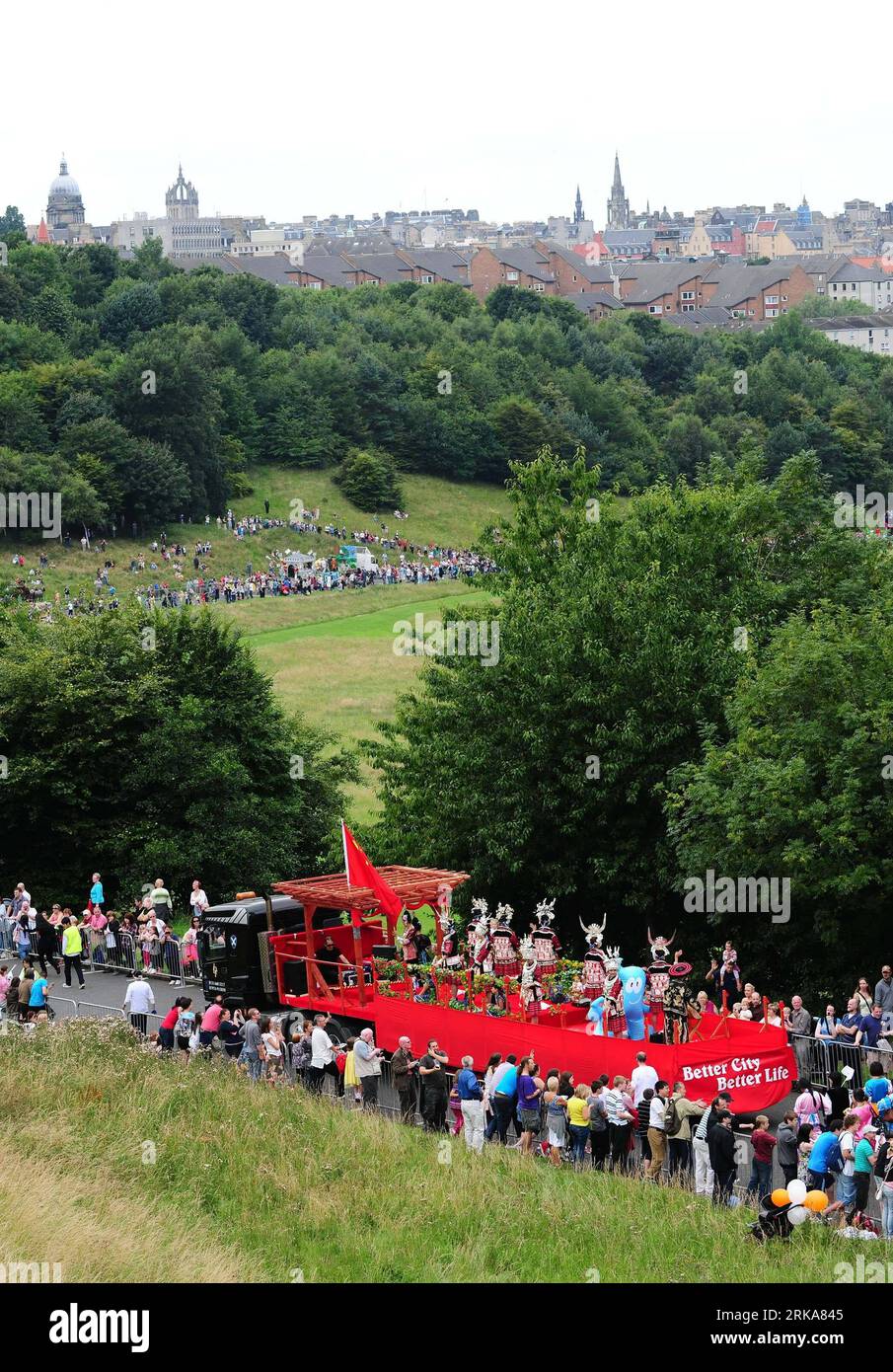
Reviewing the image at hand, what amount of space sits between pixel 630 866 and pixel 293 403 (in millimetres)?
108471

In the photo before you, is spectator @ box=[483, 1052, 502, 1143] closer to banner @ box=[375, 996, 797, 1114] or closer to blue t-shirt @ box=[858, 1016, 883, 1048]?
banner @ box=[375, 996, 797, 1114]

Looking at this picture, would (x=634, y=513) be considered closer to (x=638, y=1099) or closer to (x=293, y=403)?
(x=638, y=1099)

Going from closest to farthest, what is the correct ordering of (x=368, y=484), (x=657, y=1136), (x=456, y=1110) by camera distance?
1. (x=657, y=1136)
2. (x=456, y=1110)
3. (x=368, y=484)

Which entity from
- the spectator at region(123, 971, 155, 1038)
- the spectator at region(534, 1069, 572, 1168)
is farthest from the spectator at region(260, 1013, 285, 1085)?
the spectator at region(534, 1069, 572, 1168)

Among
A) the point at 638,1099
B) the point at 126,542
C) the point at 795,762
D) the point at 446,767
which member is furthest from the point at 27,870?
the point at 126,542

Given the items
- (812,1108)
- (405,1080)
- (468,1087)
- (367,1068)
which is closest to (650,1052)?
(468,1087)

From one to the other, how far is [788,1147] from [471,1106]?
3.99 metres

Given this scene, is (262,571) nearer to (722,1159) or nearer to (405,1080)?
(405,1080)

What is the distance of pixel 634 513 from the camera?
143ft

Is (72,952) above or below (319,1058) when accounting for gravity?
below

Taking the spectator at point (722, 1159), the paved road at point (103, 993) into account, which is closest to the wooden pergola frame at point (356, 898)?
the paved road at point (103, 993)

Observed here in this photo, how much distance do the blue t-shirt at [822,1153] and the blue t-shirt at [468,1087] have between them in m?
4.54

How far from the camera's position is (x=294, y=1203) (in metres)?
18.3

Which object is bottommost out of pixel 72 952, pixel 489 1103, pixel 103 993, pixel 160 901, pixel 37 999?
pixel 103 993
